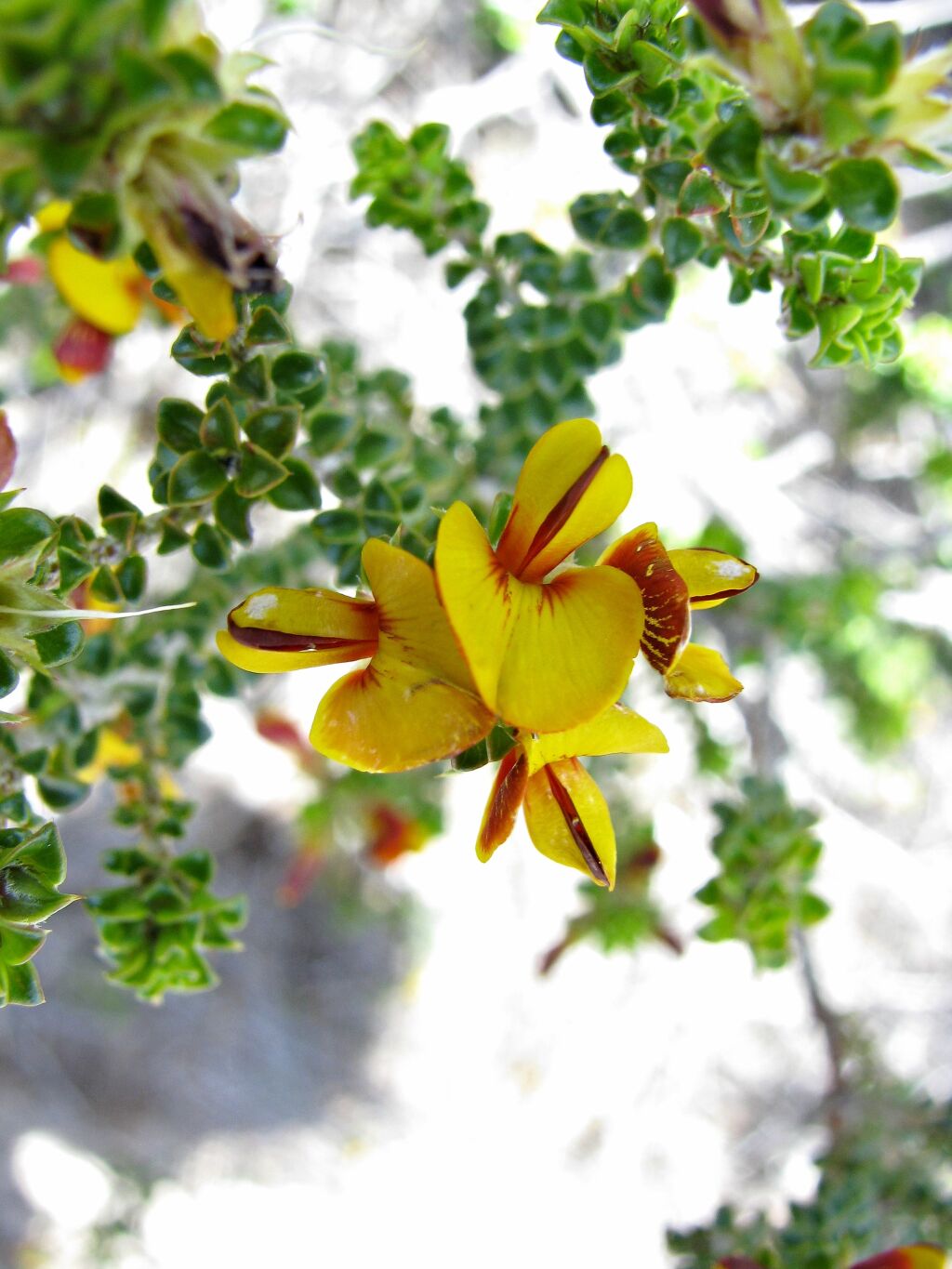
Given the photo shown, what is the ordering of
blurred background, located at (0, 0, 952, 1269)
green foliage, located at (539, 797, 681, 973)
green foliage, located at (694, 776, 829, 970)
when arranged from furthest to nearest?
blurred background, located at (0, 0, 952, 1269), green foliage, located at (539, 797, 681, 973), green foliage, located at (694, 776, 829, 970)

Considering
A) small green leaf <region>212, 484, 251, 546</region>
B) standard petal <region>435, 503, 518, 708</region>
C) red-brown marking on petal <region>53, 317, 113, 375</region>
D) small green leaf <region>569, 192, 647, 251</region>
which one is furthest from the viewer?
red-brown marking on petal <region>53, 317, 113, 375</region>

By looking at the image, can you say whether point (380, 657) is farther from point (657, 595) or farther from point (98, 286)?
point (98, 286)

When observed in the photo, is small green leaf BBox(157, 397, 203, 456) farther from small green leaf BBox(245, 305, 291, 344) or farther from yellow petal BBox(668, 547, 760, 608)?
yellow petal BBox(668, 547, 760, 608)

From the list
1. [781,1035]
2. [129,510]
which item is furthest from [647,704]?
[781,1035]

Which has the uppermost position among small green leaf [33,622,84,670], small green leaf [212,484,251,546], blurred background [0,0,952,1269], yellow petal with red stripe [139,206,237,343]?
yellow petal with red stripe [139,206,237,343]

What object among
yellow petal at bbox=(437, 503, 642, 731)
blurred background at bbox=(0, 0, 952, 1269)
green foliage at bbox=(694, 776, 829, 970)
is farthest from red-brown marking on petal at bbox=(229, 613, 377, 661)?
blurred background at bbox=(0, 0, 952, 1269)

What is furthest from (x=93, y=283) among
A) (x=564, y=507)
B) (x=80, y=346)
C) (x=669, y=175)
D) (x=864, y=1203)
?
(x=864, y=1203)

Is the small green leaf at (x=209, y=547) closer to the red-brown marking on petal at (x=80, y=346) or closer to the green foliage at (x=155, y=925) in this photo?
the green foliage at (x=155, y=925)

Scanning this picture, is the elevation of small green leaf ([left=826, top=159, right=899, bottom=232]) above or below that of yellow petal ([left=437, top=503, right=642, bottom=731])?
above

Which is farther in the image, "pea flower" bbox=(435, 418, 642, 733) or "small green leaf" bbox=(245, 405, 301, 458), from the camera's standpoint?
"small green leaf" bbox=(245, 405, 301, 458)
